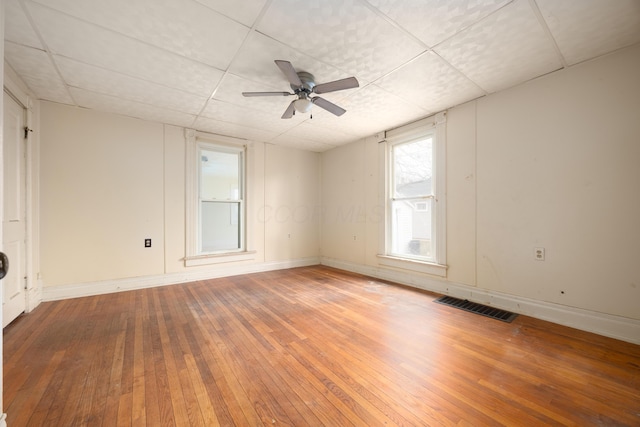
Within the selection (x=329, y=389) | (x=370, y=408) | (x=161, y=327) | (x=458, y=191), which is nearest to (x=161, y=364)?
(x=161, y=327)

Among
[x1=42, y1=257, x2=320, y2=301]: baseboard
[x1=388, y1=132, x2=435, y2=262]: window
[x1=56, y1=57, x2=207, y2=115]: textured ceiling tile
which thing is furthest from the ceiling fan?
[x1=42, y1=257, x2=320, y2=301]: baseboard

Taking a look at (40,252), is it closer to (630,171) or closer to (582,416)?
(582,416)

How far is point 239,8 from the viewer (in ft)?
5.87

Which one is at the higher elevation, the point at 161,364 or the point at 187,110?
the point at 187,110

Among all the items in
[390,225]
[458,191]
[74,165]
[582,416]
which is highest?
[74,165]

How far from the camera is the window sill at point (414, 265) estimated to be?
346 centimetres

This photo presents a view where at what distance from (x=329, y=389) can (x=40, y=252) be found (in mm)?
3929

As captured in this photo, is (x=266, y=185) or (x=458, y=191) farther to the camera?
(x=266, y=185)

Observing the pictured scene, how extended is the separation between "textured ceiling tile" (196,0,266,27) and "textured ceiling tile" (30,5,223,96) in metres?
0.75

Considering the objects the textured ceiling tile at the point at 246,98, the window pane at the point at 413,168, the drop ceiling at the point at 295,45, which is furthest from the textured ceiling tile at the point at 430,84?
the textured ceiling tile at the point at 246,98

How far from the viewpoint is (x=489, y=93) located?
297cm

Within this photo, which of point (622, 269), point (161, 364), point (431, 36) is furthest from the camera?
point (622, 269)

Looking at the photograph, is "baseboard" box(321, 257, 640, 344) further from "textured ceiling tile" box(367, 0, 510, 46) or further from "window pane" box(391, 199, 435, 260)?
"textured ceiling tile" box(367, 0, 510, 46)

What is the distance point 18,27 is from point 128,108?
4.79ft
